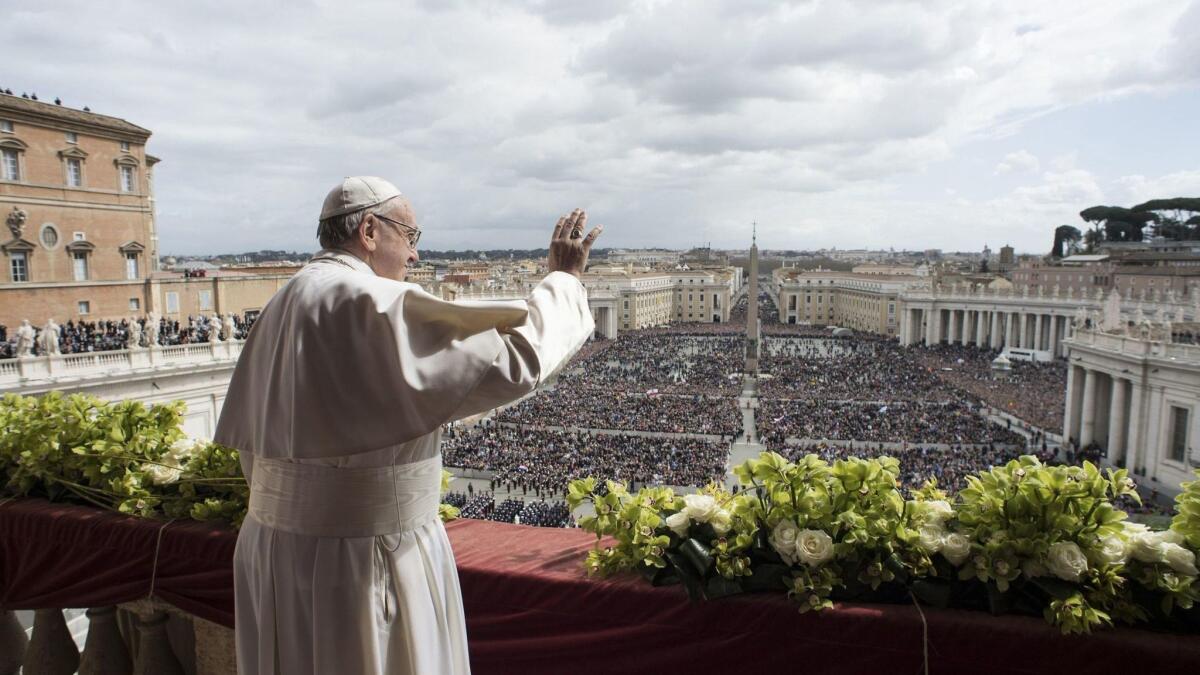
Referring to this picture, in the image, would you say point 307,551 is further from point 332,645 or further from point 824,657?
point 824,657

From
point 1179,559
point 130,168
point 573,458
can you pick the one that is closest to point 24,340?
point 130,168

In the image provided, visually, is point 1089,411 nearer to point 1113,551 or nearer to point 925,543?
point 1113,551

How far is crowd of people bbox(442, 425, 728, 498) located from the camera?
2225 cm

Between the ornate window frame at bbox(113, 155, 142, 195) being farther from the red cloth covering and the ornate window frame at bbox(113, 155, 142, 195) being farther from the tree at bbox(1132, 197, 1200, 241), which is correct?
the tree at bbox(1132, 197, 1200, 241)

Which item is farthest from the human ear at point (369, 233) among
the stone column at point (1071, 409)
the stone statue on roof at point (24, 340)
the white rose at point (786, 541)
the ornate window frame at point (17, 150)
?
the stone column at point (1071, 409)

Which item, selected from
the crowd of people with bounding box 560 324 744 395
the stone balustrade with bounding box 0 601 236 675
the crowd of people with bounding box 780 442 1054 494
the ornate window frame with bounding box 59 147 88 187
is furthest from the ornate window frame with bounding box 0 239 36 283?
the crowd of people with bounding box 560 324 744 395

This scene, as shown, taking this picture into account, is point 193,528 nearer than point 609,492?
No

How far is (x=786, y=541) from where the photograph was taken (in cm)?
237

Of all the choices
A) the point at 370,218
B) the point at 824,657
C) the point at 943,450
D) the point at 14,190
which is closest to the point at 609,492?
the point at 824,657

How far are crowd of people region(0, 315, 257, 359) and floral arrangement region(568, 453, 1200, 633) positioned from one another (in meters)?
17.4

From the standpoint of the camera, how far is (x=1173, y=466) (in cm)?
2405

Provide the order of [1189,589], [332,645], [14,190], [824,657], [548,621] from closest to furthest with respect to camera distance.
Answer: [332,645] < [1189,589] < [824,657] < [548,621] < [14,190]

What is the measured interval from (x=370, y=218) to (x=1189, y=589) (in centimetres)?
265

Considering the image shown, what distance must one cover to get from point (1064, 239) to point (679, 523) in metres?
121
